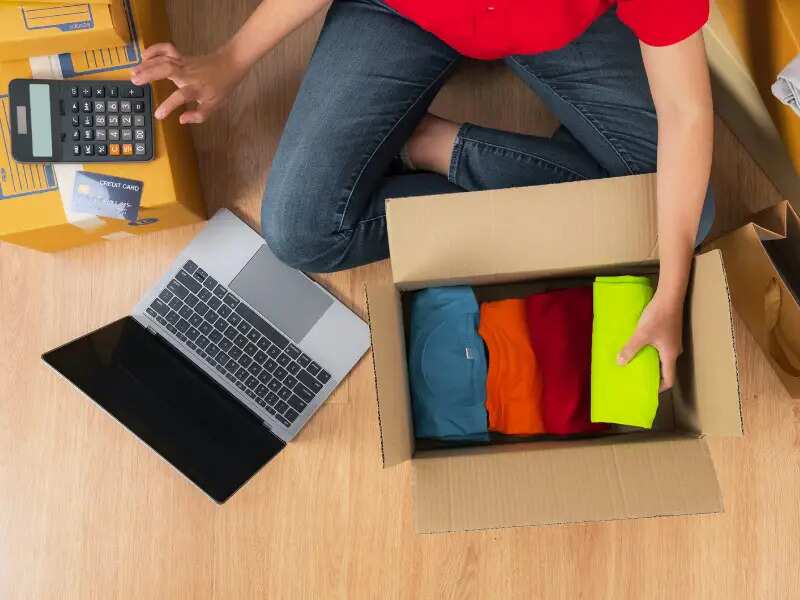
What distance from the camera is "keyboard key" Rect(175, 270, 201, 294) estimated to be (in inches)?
34.0

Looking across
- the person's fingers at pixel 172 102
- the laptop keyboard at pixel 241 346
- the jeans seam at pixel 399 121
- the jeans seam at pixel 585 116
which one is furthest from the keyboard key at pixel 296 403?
the jeans seam at pixel 585 116

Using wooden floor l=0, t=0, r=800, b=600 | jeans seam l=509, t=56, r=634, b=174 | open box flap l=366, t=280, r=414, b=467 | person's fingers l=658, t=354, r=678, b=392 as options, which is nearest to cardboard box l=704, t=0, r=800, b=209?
wooden floor l=0, t=0, r=800, b=600

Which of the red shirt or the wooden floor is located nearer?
the red shirt

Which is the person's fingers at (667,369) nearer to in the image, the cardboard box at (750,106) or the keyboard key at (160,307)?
the cardboard box at (750,106)

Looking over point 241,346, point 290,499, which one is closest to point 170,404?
point 241,346

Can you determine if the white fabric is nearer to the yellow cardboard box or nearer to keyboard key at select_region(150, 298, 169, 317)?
the yellow cardboard box

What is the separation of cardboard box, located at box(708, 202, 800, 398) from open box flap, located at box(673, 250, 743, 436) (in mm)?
157

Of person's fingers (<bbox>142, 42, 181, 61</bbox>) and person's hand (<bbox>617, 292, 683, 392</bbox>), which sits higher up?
person's fingers (<bbox>142, 42, 181, 61</bbox>)

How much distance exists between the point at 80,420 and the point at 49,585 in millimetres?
234

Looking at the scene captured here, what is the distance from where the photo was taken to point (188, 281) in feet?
2.85

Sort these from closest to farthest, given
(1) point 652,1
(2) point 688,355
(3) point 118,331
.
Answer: (1) point 652,1 < (2) point 688,355 < (3) point 118,331

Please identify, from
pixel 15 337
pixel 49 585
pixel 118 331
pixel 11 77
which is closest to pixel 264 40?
pixel 11 77

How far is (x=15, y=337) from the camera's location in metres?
0.91

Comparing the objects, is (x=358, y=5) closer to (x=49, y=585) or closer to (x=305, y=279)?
(x=305, y=279)
